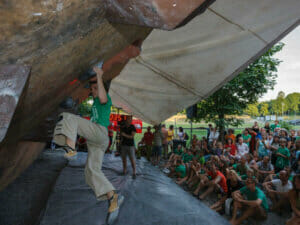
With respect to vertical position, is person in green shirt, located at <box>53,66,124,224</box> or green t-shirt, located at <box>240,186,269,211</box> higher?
person in green shirt, located at <box>53,66,124,224</box>

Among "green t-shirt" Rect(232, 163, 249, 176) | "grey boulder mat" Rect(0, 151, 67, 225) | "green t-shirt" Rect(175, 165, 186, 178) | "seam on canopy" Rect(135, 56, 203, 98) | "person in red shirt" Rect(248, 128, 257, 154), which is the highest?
"seam on canopy" Rect(135, 56, 203, 98)

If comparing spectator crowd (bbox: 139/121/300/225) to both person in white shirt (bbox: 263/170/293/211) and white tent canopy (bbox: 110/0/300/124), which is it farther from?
white tent canopy (bbox: 110/0/300/124)

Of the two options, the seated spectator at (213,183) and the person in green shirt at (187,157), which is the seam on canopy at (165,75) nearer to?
the seated spectator at (213,183)

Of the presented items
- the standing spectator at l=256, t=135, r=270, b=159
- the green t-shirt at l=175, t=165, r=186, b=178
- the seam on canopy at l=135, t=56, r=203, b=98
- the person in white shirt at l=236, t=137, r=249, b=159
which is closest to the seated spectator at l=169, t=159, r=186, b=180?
the green t-shirt at l=175, t=165, r=186, b=178

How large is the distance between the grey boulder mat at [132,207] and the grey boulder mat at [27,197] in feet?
0.91

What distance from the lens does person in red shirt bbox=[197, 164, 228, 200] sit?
16.3ft

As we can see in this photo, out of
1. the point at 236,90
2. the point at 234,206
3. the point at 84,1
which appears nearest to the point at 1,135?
the point at 84,1

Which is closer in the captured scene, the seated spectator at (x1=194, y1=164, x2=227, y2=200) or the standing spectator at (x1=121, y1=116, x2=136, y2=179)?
the seated spectator at (x1=194, y1=164, x2=227, y2=200)

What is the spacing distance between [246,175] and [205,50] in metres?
3.62

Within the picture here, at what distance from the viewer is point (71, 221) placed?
104 inches

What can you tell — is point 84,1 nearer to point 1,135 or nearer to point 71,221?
point 1,135

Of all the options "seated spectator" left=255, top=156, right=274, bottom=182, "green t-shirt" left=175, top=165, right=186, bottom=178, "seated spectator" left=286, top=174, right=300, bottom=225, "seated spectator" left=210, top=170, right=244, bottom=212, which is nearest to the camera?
"seated spectator" left=286, top=174, right=300, bottom=225

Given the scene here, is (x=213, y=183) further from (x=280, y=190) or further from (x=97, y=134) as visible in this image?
(x=97, y=134)

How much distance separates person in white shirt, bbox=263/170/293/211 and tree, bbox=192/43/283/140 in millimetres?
5494
